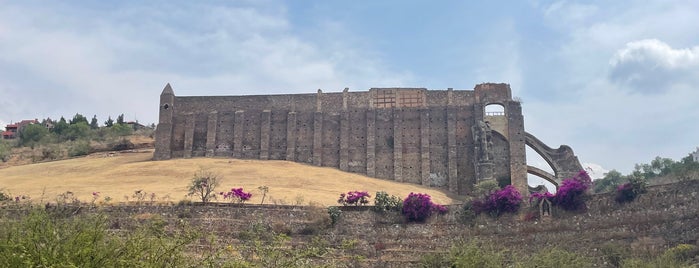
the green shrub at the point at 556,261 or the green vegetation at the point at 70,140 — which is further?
the green vegetation at the point at 70,140

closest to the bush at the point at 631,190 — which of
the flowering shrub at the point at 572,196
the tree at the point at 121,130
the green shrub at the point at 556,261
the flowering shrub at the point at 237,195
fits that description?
the flowering shrub at the point at 572,196

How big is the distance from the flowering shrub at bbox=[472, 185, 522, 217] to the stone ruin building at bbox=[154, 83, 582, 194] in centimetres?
1568

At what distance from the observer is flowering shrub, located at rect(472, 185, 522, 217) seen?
37.8 metres

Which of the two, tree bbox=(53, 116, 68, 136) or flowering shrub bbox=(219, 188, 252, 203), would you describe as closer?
flowering shrub bbox=(219, 188, 252, 203)

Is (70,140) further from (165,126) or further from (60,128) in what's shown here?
(165,126)

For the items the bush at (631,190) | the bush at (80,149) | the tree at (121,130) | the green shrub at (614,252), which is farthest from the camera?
the tree at (121,130)

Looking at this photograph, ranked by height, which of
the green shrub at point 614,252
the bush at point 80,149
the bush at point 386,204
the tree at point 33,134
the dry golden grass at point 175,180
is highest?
the tree at point 33,134

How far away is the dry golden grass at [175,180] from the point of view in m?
44.7

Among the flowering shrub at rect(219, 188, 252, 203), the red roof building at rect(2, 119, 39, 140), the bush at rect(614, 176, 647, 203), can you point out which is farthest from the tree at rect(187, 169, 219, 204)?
the red roof building at rect(2, 119, 39, 140)

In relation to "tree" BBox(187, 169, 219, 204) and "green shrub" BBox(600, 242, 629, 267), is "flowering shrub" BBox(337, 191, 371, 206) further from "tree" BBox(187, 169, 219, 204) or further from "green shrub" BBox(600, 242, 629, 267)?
"green shrub" BBox(600, 242, 629, 267)

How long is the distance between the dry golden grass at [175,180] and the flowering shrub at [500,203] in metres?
9.65

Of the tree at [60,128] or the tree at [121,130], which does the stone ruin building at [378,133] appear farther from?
the tree at [60,128]

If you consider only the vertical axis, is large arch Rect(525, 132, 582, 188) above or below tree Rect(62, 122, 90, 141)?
below

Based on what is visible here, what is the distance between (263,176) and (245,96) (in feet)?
42.8
